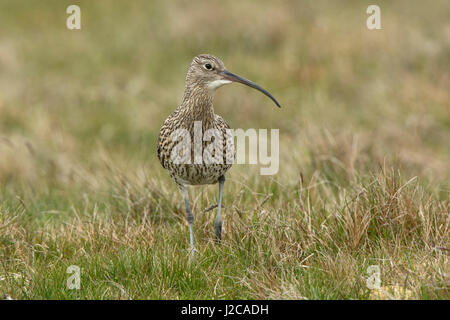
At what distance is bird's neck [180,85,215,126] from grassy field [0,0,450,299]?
80 cm

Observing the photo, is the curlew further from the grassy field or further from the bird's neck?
the grassy field

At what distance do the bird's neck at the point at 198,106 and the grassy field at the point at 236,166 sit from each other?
2.64 feet

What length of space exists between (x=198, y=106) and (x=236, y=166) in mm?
2110

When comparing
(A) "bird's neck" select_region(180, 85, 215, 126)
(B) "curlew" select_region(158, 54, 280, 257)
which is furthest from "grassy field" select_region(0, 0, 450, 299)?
(A) "bird's neck" select_region(180, 85, 215, 126)

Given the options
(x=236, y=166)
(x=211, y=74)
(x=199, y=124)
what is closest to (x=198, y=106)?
(x=199, y=124)

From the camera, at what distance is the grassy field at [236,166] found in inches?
190

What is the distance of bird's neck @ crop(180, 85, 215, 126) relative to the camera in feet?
17.8

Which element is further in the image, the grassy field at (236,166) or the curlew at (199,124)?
the curlew at (199,124)

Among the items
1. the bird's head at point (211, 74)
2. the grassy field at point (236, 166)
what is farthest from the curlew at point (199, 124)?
the grassy field at point (236, 166)

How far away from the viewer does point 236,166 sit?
24.5 feet

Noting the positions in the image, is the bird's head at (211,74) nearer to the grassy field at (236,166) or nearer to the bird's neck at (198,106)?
the bird's neck at (198,106)

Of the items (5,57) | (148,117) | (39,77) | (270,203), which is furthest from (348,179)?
(5,57)

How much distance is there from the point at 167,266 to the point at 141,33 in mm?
10094
